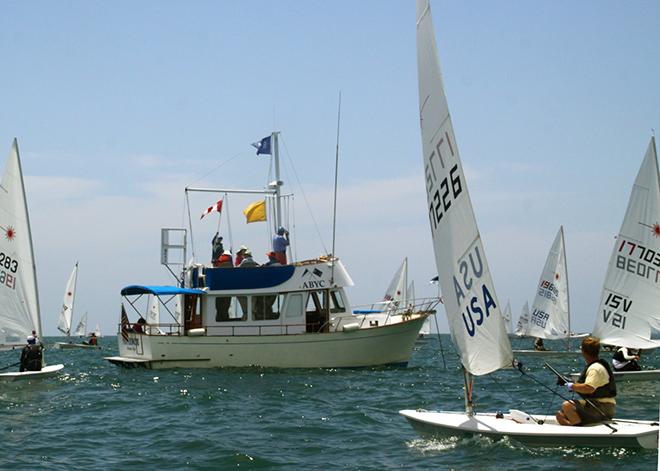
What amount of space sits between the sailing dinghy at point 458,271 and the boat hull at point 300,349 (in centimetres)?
1306

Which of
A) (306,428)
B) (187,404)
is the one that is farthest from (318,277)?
(306,428)

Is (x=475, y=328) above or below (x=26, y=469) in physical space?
above

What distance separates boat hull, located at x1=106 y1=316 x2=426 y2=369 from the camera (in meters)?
26.0

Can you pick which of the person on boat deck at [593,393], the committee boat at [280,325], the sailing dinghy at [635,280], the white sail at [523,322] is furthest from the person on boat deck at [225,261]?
the white sail at [523,322]

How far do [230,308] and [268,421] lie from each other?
1138 centimetres

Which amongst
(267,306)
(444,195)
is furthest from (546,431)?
(267,306)

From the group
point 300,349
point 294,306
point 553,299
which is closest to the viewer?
point 300,349

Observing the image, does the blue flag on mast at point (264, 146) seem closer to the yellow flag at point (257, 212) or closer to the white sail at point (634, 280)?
the yellow flag at point (257, 212)

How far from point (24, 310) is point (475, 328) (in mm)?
14788

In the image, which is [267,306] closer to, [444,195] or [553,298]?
[444,195]

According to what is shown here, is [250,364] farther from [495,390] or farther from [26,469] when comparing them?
[26,469]

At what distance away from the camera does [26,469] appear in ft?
38.6

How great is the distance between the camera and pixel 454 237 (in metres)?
12.4

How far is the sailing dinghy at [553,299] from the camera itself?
133 feet
